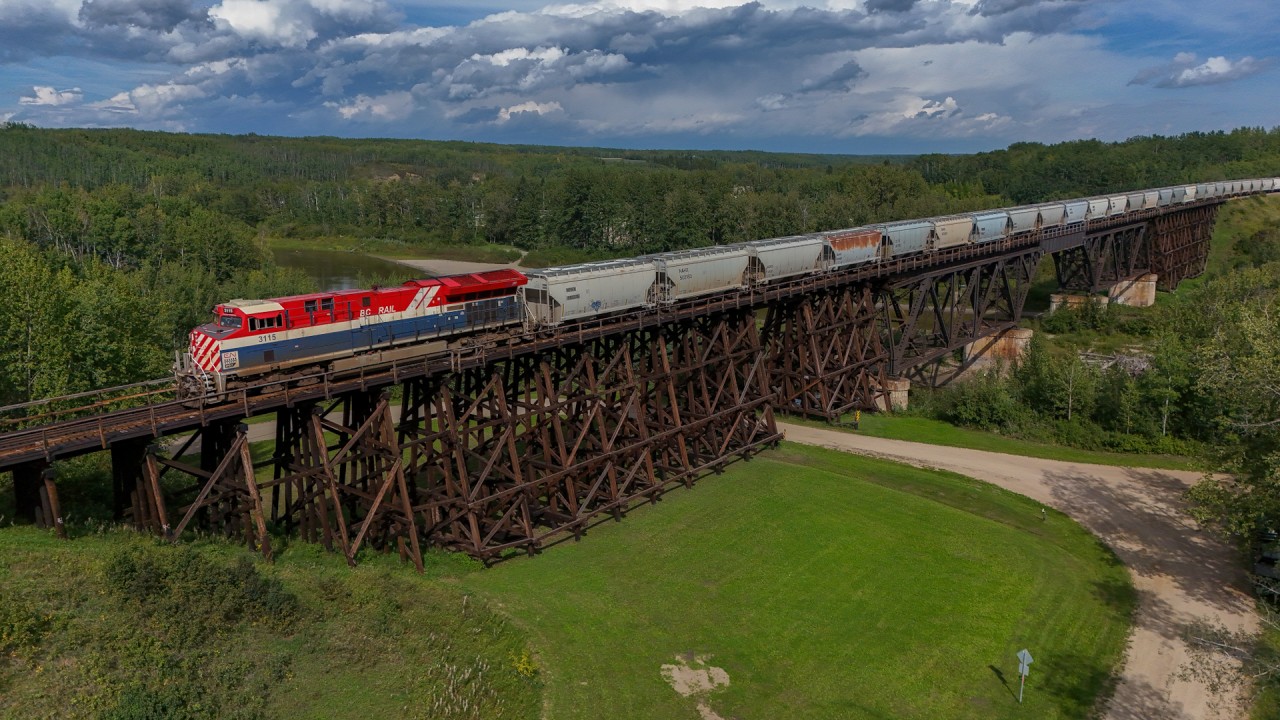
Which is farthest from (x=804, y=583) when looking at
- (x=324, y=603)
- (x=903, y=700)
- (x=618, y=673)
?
(x=324, y=603)

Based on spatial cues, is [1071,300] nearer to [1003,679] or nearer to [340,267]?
[1003,679]

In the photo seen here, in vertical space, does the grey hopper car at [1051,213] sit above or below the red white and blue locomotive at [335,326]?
above

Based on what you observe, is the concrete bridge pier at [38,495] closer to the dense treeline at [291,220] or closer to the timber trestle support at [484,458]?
the timber trestle support at [484,458]

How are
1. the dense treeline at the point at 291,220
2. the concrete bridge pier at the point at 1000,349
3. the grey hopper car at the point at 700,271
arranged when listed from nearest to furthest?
1. the grey hopper car at the point at 700,271
2. the dense treeline at the point at 291,220
3. the concrete bridge pier at the point at 1000,349

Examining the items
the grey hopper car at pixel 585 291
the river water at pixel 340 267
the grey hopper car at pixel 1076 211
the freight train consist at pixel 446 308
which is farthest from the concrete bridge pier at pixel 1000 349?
the river water at pixel 340 267

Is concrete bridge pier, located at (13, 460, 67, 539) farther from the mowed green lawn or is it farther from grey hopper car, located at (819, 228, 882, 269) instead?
grey hopper car, located at (819, 228, 882, 269)

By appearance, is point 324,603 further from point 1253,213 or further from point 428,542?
point 1253,213

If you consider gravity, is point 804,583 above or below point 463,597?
below
